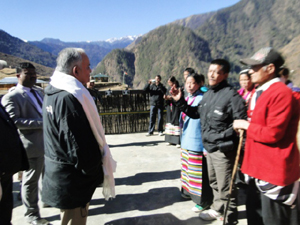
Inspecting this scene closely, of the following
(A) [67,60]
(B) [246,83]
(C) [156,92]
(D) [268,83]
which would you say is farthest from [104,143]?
(C) [156,92]

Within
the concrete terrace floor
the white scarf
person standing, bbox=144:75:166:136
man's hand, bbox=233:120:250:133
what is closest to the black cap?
man's hand, bbox=233:120:250:133

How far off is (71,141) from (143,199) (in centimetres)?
198

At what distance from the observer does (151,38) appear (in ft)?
572

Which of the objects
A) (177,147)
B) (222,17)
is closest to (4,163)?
(177,147)

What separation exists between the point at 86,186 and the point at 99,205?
4.88 ft

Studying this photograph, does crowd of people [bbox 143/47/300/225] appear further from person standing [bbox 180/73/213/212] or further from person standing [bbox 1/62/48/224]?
person standing [bbox 1/62/48/224]

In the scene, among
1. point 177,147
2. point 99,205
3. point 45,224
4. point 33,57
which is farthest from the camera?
point 33,57

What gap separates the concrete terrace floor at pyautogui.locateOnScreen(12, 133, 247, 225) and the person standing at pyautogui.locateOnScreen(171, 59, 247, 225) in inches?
18.1

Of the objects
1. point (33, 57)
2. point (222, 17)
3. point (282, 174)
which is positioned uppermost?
point (222, 17)

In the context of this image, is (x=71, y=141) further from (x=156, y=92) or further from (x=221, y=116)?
(x=156, y=92)

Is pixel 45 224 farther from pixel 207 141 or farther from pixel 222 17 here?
pixel 222 17

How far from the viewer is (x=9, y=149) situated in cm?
179

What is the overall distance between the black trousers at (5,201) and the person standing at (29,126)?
702 millimetres

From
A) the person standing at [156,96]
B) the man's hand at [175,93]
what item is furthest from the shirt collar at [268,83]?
the person standing at [156,96]
